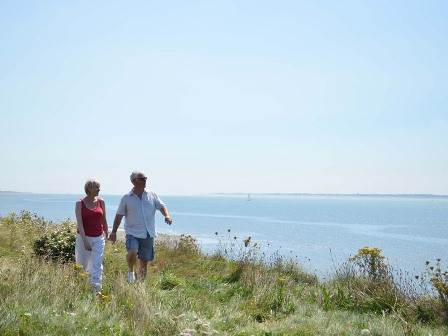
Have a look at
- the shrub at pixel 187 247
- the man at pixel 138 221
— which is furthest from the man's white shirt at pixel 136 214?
the shrub at pixel 187 247

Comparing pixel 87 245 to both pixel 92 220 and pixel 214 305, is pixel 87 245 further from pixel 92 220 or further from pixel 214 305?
pixel 214 305

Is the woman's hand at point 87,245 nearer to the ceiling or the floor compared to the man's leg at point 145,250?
nearer to the ceiling

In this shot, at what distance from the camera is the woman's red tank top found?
23.2ft

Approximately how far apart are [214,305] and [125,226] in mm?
2294

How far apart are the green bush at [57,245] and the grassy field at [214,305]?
815 millimetres

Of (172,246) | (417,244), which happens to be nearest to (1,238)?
(172,246)

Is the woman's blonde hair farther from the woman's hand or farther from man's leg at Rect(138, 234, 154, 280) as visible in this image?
man's leg at Rect(138, 234, 154, 280)

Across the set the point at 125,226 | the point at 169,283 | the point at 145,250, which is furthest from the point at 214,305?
the point at 125,226

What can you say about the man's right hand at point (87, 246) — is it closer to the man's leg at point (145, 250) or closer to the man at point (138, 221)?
the man at point (138, 221)

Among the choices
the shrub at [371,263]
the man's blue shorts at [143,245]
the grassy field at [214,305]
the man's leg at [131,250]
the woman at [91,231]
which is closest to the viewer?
the grassy field at [214,305]

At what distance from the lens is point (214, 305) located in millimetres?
6324

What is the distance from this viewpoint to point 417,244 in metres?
35.5

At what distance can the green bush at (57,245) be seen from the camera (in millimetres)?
9211

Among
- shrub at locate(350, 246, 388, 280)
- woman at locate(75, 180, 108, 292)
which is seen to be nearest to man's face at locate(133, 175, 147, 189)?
woman at locate(75, 180, 108, 292)
